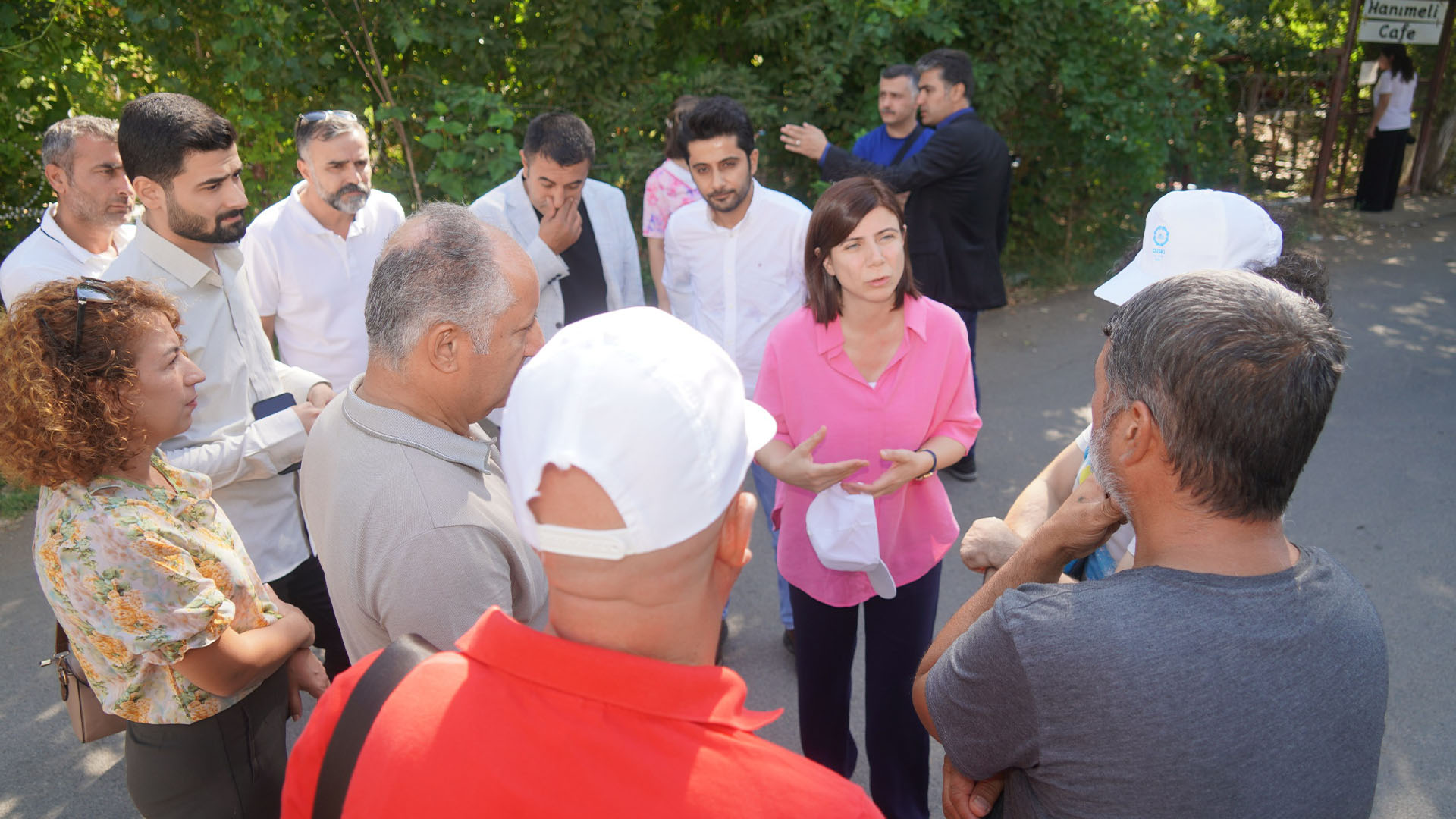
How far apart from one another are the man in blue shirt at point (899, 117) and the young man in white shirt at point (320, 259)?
301 cm

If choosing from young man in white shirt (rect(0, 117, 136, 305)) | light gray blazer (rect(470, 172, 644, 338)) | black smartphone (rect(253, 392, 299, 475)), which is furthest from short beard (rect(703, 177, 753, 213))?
young man in white shirt (rect(0, 117, 136, 305))

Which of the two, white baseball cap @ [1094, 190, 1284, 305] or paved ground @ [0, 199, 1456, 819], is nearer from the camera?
white baseball cap @ [1094, 190, 1284, 305]

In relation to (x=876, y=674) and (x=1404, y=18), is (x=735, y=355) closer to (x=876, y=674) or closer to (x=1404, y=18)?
(x=876, y=674)

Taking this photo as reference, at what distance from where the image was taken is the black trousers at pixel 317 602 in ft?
9.36

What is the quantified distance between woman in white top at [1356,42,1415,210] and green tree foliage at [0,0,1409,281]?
12.8ft

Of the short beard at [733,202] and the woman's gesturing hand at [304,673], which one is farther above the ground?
the short beard at [733,202]

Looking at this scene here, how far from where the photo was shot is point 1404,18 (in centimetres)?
998

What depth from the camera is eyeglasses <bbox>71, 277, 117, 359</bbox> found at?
185 centimetres

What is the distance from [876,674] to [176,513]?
74.5 inches

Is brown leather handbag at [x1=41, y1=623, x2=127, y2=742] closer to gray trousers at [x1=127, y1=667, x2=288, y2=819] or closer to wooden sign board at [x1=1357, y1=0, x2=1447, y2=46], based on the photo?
gray trousers at [x1=127, y1=667, x2=288, y2=819]

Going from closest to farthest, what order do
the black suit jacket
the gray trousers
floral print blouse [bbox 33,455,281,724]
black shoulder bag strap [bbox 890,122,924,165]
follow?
floral print blouse [bbox 33,455,281,724], the gray trousers, the black suit jacket, black shoulder bag strap [bbox 890,122,924,165]

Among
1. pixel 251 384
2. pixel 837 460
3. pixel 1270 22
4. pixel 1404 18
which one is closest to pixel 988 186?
pixel 837 460

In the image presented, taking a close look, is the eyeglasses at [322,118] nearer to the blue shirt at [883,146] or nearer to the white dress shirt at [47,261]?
the white dress shirt at [47,261]

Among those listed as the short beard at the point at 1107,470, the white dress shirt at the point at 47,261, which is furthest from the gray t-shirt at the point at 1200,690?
the white dress shirt at the point at 47,261
